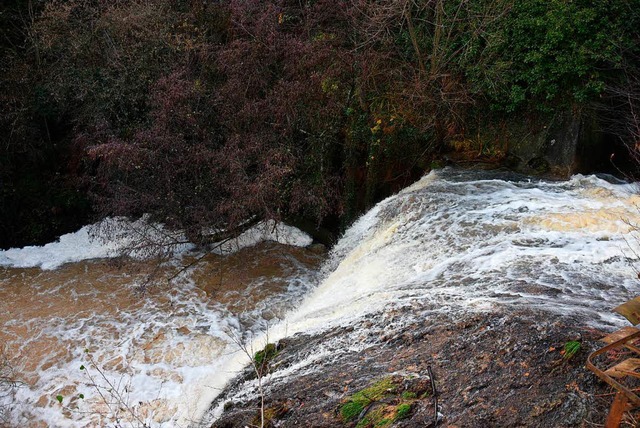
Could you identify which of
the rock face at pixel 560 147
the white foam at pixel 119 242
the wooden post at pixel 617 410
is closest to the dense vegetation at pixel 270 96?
the rock face at pixel 560 147

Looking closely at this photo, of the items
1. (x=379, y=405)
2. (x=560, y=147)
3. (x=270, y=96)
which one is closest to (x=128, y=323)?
(x=270, y=96)

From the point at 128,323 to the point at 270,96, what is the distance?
450 cm

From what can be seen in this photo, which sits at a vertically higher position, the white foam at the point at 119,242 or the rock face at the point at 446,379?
the rock face at the point at 446,379

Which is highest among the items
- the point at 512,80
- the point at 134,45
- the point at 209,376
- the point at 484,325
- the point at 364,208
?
the point at 134,45

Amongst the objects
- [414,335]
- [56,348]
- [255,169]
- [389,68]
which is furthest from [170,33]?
[414,335]

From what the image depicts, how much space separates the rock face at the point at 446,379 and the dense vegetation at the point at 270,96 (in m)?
4.20

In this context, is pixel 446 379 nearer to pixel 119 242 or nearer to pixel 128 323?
pixel 128 323

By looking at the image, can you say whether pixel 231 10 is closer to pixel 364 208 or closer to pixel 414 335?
pixel 364 208

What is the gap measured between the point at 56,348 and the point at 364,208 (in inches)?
203

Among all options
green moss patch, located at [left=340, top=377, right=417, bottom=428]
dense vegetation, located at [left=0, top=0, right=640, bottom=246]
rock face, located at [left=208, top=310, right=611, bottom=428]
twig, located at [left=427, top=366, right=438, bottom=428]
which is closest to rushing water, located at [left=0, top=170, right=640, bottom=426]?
rock face, located at [left=208, top=310, right=611, bottom=428]

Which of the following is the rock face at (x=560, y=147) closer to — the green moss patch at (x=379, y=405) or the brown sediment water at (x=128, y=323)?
the brown sediment water at (x=128, y=323)

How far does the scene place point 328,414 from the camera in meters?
3.68

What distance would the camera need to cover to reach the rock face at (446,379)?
3.23 meters

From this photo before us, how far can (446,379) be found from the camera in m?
3.62
